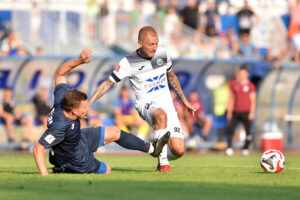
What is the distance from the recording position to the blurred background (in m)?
21.7

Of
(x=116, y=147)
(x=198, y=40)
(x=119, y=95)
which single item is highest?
(x=198, y=40)

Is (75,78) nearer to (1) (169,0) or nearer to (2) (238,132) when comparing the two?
(2) (238,132)

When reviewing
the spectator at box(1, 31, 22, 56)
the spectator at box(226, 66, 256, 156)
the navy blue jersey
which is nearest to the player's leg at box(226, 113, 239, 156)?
the spectator at box(226, 66, 256, 156)

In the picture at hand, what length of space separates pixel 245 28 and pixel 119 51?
511 centimetres

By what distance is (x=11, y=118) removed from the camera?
70.3ft

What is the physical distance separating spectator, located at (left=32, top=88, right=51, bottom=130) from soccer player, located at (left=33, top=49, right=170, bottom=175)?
11095 millimetres

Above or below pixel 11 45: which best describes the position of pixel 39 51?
below

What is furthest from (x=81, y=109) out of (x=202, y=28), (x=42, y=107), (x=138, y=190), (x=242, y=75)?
(x=202, y=28)

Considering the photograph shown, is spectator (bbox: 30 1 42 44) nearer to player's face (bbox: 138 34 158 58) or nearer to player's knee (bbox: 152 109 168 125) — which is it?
player's face (bbox: 138 34 158 58)

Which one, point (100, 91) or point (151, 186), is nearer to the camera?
point (151, 186)

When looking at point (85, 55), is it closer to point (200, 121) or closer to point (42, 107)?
point (42, 107)

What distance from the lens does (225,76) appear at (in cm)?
2227

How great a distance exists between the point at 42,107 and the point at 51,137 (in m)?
12.1

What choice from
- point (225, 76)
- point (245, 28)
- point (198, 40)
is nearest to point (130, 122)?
point (225, 76)
